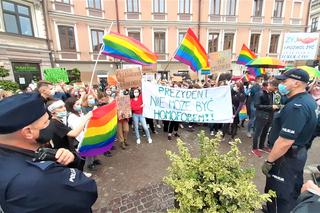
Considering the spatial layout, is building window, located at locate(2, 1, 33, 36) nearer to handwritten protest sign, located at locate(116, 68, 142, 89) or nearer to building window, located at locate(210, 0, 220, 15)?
handwritten protest sign, located at locate(116, 68, 142, 89)

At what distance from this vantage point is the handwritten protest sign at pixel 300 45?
1027cm

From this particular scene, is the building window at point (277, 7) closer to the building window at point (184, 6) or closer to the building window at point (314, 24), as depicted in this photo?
the building window at point (184, 6)

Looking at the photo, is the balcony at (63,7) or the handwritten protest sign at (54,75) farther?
the balcony at (63,7)

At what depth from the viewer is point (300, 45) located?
34.1 ft

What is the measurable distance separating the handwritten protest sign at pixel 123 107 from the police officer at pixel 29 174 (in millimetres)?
3840

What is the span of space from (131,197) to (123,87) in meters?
3.92

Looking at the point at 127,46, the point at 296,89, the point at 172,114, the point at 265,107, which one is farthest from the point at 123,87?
the point at 296,89

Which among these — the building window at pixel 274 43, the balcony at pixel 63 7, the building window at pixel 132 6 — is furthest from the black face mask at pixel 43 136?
the building window at pixel 274 43

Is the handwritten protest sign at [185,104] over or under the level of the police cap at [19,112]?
under

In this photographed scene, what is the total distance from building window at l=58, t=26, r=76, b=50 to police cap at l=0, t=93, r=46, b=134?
18941mm

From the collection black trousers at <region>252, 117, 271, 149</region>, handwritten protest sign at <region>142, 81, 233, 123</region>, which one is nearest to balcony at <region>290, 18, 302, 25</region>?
black trousers at <region>252, 117, 271, 149</region>

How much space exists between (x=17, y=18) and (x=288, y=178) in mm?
18594

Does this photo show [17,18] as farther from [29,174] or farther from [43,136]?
[29,174]

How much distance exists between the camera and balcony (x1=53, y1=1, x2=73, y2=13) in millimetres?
15955
